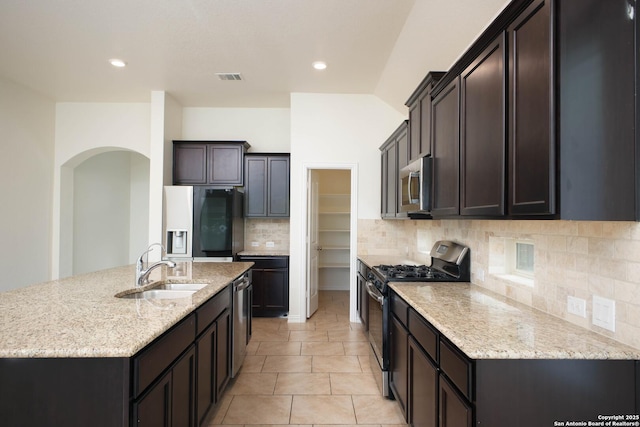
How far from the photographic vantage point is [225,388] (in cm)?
261

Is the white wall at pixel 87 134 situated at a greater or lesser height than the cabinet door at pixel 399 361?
Answer: greater

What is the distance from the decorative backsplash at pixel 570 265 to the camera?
4.31 feet

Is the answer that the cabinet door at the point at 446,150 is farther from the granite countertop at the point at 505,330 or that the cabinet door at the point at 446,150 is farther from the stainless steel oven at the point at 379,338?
the stainless steel oven at the point at 379,338

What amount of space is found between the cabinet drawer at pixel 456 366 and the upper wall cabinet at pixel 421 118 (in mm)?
1546

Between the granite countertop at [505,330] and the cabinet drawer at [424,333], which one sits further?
the cabinet drawer at [424,333]

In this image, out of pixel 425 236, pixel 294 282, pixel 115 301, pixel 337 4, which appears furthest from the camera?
pixel 294 282

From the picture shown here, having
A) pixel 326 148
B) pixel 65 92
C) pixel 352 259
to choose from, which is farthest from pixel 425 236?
pixel 65 92

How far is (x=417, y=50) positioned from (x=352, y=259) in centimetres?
267

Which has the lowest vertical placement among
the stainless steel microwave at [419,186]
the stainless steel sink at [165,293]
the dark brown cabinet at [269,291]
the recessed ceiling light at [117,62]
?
the dark brown cabinet at [269,291]

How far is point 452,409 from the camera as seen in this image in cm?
144

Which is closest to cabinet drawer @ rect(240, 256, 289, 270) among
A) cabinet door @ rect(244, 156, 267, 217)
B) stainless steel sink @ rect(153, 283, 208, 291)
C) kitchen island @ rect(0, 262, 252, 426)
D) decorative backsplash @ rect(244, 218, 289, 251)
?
decorative backsplash @ rect(244, 218, 289, 251)

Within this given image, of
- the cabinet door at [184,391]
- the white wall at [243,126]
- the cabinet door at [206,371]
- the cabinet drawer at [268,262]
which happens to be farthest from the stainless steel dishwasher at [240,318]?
the white wall at [243,126]

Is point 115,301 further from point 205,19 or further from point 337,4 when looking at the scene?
point 337,4

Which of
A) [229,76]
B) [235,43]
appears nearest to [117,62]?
[229,76]
